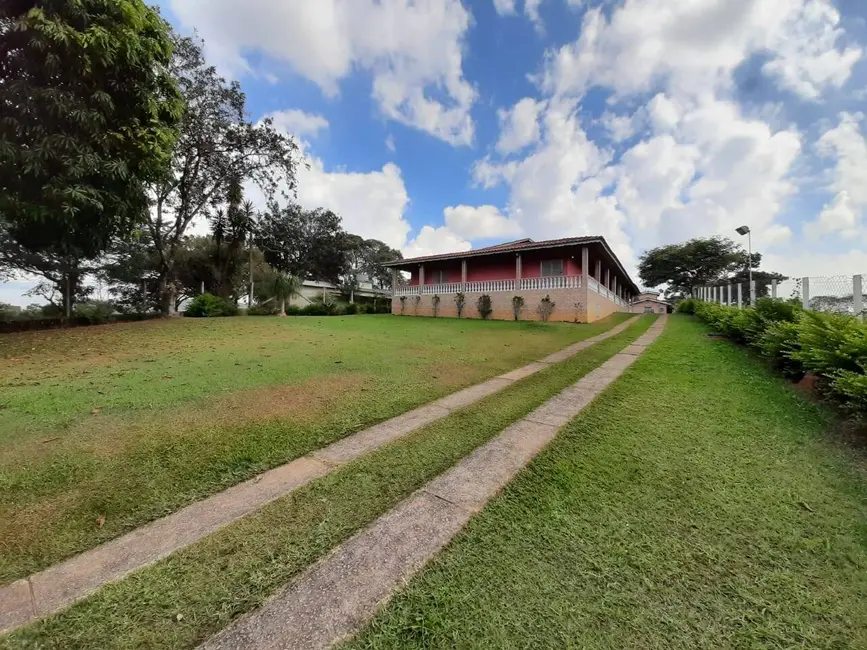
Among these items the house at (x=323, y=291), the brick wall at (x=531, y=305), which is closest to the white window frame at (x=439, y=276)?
the brick wall at (x=531, y=305)

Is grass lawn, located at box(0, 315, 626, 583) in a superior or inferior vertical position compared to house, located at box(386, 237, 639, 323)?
inferior

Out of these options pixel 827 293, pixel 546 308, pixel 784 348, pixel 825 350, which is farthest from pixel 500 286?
pixel 825 350

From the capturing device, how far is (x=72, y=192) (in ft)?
21.7

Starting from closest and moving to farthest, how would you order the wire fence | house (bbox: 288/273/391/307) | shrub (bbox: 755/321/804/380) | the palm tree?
shrub (bbox: 755/321/804/380)
the wire fence
the palm tree
house (bbox: 288/273/391/307)

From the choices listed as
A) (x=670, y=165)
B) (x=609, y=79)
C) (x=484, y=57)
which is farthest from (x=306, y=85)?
(x=670, y=165)

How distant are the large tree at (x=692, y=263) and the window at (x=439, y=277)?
33013 millimetres

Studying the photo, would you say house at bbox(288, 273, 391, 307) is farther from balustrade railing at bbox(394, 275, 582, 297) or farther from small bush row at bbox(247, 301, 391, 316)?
balustrade railing at bbox(394, 275, 582, 297)

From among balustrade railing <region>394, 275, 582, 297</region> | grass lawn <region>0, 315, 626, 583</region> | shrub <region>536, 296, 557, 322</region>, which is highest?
balustrade railing <region>394, 275, 582, 297</region>

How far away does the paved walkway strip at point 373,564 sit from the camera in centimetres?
137

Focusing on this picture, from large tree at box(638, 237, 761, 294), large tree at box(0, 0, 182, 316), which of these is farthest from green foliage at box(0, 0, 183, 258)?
large tree at box(638, 237, 761, 294)

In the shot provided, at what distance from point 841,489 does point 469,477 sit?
2.55 metres

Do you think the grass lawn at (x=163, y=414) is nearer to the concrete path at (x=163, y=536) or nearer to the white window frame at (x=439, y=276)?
the concrete path at (x=163, y=536)

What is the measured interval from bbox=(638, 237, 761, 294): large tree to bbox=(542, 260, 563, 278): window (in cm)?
3025

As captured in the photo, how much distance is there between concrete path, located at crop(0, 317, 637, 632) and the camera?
1.52 metres
